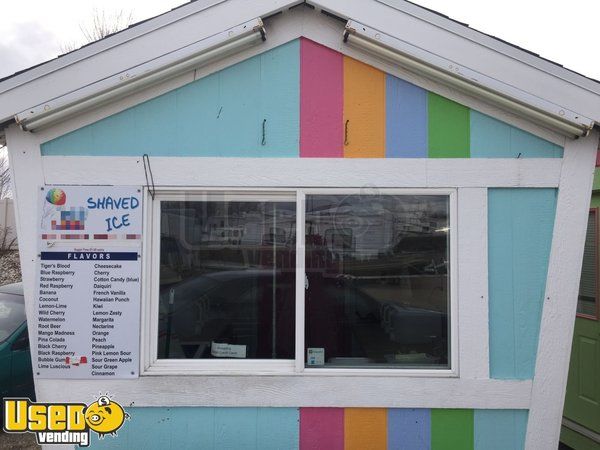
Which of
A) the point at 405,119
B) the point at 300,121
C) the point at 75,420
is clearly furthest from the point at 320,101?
the point at 75,420

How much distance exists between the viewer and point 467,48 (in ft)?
10.3

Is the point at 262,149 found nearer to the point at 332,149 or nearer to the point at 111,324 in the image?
the point at 332,149

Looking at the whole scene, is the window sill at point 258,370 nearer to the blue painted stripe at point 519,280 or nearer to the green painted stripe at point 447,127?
the blue painted stripe at point 519,280

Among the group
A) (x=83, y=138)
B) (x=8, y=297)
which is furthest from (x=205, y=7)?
(x=8, y=297)

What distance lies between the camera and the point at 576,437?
465cm

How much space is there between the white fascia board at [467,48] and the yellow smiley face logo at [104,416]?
3.11 metres

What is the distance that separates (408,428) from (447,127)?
6.95ft

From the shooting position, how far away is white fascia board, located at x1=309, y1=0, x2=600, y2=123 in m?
3.10

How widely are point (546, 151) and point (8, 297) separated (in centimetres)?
630

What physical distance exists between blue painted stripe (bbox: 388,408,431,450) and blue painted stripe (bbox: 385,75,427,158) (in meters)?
1.79

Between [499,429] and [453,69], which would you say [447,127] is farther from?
[499,429]

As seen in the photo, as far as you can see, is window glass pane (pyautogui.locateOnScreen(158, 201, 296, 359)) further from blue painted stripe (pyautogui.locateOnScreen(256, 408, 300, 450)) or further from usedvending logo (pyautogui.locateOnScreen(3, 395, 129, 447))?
usedvending logo (pyautogui.locateOnScreen(3, 395, 129, 447))

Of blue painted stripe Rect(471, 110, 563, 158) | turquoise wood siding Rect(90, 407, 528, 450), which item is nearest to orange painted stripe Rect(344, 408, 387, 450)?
turquoise wood siding Rect(90, 407, 528, 450)

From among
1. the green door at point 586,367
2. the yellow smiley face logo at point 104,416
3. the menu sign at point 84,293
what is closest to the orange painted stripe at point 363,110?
the menu sign at point 84,293
